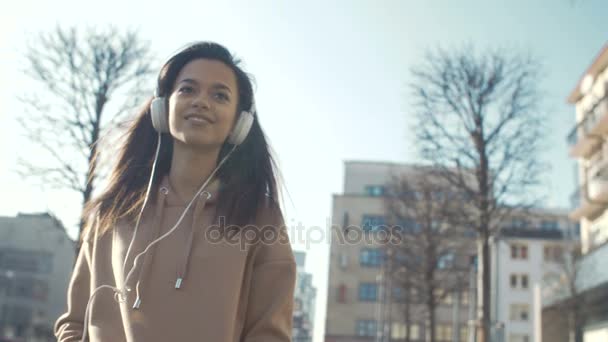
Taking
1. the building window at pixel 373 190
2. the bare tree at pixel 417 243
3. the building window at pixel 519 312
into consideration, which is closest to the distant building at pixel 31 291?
the bare tree at pixel 417 243

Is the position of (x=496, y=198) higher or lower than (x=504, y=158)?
lower

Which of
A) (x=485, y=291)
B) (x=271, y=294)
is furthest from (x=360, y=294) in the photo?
(x=271, y=294)

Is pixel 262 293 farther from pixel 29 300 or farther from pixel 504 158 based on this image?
pixel 29 300

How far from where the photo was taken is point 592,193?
3172 centimetres

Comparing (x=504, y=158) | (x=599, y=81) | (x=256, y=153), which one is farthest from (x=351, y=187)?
(x=256, y=153)

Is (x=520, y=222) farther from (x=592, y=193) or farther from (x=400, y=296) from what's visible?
(x=400, y=296)

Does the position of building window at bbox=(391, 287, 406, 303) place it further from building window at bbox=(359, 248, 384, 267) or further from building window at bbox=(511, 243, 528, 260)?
building window at bbox=(511, 243, 528, 260)

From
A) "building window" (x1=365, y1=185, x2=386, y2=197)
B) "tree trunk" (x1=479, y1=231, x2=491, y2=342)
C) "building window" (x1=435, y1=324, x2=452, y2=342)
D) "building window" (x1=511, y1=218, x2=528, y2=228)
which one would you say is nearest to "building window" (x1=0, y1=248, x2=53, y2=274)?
"building window" (x1=365, y1=185, x2=386, y2=197)

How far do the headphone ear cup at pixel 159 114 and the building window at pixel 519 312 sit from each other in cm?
6638

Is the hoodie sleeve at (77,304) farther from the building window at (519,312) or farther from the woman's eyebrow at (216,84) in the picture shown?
the building window at (519,312)

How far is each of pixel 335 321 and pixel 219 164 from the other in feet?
200

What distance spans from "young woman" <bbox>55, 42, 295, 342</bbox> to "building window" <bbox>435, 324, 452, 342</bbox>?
6190 centimetres

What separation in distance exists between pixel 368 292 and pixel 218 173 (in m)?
61.9

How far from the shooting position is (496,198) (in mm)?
16906
